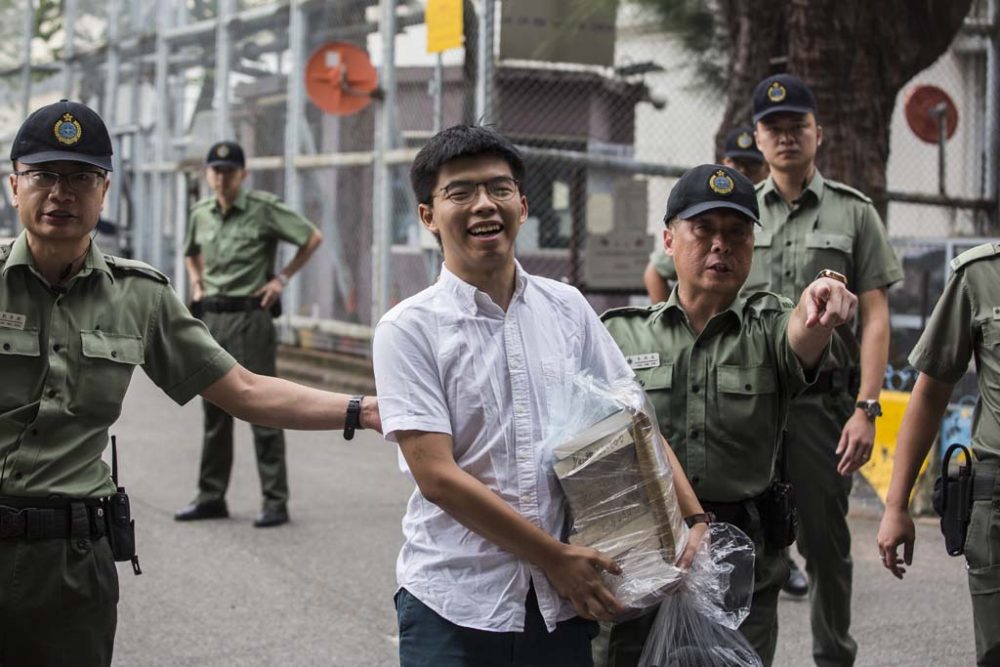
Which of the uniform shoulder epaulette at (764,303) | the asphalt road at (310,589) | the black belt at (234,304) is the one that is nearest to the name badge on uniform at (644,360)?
the uniform shoulder epaulette at (764,303)

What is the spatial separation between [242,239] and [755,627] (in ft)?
16.5

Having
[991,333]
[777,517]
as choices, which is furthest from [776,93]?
[777,517]

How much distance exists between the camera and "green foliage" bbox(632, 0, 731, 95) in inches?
437

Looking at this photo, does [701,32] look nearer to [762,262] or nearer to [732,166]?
[732,166]

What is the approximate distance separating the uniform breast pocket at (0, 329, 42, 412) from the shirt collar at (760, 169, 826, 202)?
2.94 metres

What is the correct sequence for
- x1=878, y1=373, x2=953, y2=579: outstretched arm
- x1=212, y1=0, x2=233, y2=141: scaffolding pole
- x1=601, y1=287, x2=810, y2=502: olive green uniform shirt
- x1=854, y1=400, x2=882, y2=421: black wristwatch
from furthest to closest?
x1=212, y1=0, x2=233, y2=141: scaffolding pole
x1=854, y1=400, x2=882, y2=421: black wristwatch
x1=878, y1=373, x2=953, y2=579: outstretched arm
x1=601, y1=287, x2=810, y2=502: olive green uniform shirt

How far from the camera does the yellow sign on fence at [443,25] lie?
405 inches

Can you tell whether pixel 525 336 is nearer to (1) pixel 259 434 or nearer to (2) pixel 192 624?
(2) pixel 192 624

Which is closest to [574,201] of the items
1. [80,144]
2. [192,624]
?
[192,624]

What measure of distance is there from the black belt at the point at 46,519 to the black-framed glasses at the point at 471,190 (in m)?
1.13

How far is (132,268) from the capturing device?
3.38 metres

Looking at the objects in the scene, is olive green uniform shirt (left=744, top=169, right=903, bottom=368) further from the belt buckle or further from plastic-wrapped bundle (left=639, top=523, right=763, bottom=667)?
the belt buckle

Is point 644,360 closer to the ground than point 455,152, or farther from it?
closer to the ground

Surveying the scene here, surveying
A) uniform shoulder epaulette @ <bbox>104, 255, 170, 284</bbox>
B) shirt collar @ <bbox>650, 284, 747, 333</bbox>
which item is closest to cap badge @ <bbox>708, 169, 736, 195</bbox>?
shirt collar @ <bbox>650, 284, 747, 333</bbox>
